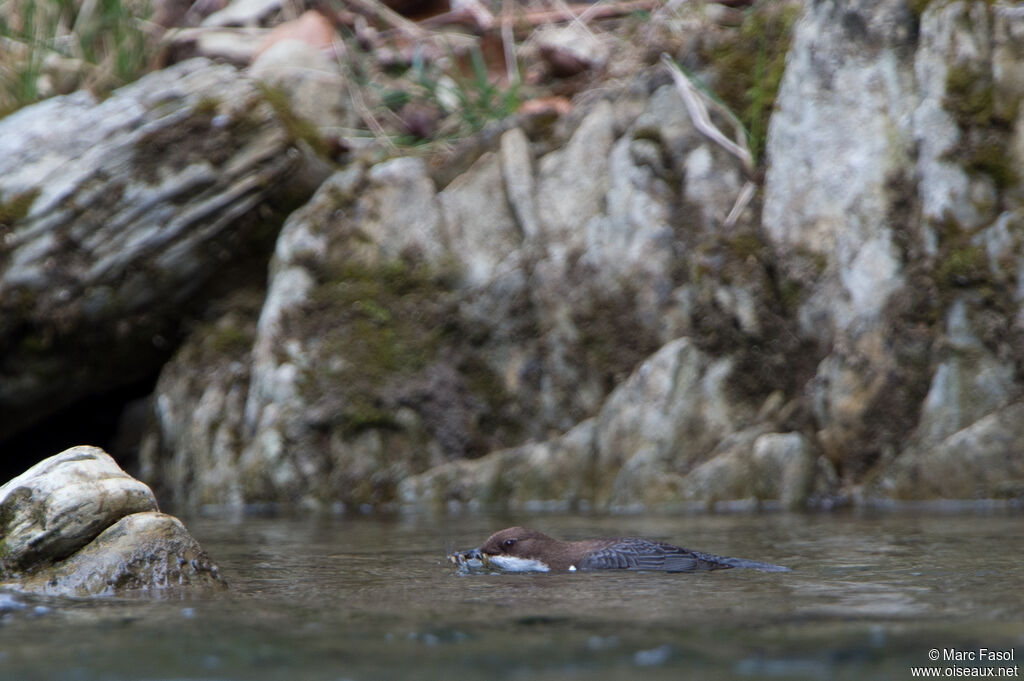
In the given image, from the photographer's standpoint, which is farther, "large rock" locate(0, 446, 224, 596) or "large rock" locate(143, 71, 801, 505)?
"large rock" locate(143, 71, 801, 505)

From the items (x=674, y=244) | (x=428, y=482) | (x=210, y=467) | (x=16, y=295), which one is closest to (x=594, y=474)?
(x=428, y=482)

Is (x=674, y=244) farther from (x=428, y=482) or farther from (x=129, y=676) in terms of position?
(x=129, y=676)

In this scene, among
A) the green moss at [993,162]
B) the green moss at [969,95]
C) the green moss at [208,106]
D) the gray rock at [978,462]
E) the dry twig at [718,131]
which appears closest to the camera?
the gray rock at [978,462]

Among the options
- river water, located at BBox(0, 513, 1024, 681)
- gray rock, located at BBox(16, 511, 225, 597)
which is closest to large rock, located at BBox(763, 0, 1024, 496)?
river water, located at BBox(0, 513, 1024, 681)

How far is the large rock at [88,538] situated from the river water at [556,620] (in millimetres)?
302

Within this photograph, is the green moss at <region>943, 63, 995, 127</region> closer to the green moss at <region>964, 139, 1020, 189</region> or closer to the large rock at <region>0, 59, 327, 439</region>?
the green moss at <region>964, 139, 1020, 189</region>

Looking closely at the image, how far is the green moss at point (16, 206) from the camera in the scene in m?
9.70

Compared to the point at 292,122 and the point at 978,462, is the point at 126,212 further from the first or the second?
the point at 978,462

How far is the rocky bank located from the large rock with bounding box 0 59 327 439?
0.12 ft

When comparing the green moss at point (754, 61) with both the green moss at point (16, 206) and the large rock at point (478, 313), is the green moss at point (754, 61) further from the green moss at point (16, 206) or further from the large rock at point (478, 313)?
the green moss at point (16, 206)

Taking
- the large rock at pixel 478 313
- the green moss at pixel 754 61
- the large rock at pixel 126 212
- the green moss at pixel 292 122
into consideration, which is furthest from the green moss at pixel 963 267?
the green moss at pixel 292 122

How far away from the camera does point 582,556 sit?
511 centimetres

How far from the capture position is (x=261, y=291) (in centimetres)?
1091

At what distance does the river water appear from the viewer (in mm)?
2807
